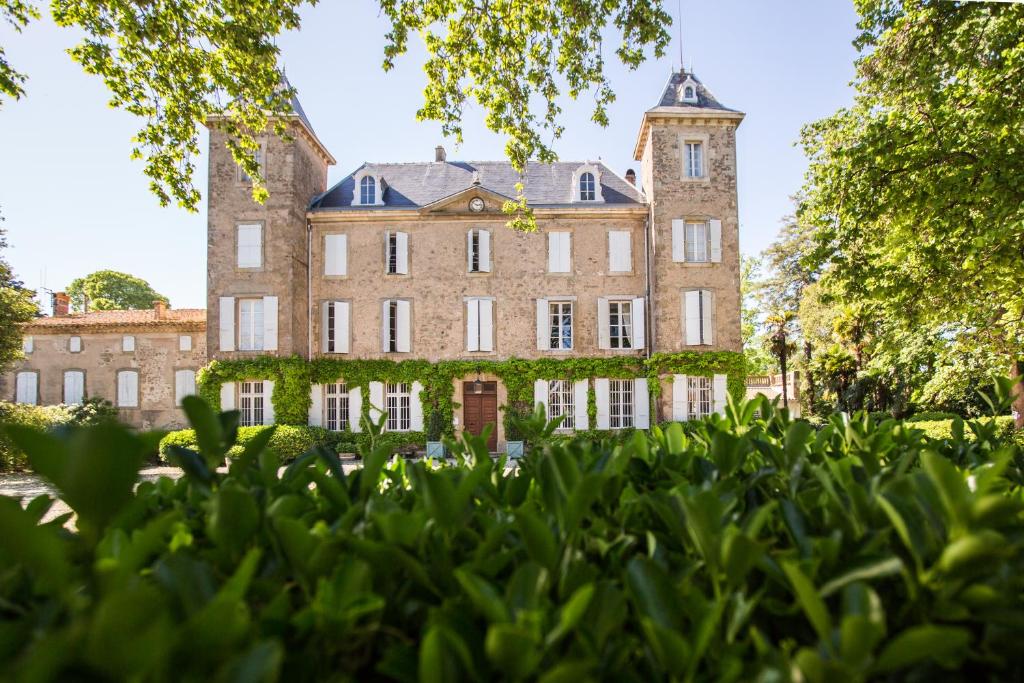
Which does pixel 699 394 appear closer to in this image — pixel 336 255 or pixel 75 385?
pixel 336 255

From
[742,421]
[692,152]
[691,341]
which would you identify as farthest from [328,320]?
[742,421]

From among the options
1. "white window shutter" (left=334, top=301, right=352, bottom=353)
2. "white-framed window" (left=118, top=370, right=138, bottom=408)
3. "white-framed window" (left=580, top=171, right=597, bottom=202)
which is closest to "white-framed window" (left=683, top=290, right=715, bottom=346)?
"white-framed window" (left=580, top=171, right=597, bottom=202)

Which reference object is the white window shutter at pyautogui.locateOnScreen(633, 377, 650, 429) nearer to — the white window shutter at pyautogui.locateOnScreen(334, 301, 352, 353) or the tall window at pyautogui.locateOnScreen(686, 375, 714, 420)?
the tall window at pyautogui.locateOnScreen(686, 375, 714, 420)

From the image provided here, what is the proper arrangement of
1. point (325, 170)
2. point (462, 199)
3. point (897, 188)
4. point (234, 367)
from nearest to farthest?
point (897, 188), point (234, 367), point (462, 199), point (325, 170)

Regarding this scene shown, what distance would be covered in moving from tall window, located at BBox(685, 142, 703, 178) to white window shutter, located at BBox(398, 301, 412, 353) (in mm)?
12053

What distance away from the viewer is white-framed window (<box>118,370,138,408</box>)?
2669cm

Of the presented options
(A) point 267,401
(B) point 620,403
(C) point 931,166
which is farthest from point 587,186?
(A) point 267,401

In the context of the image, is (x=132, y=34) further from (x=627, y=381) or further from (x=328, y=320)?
(x=627, y=381)

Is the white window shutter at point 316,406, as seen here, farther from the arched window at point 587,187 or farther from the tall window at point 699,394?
the tall window at point 699,394

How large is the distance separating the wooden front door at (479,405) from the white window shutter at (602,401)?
3894mm

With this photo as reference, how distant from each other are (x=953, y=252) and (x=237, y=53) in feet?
→ 41.2

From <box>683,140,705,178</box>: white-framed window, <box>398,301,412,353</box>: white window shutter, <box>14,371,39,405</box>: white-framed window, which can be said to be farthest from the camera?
<box>14,371,39,405</box>: white-framed window

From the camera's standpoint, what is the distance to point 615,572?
1.01 metres

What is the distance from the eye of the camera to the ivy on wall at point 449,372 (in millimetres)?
21219
